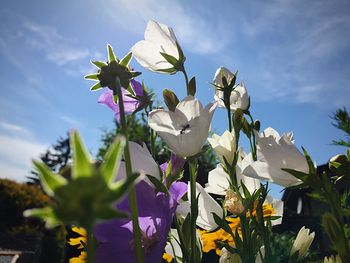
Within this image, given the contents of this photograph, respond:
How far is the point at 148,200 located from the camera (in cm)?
54

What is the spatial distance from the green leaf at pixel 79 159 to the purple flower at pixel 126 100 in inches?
19.2

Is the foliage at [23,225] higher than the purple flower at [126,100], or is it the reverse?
the foliage at [23,225]

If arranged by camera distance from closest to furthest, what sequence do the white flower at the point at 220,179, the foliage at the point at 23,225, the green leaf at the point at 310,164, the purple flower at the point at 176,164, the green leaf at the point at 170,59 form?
the green leaf at the point at 310,164 < the purple flower at the point at 176,164 < the green leaf at the point at 170,59 < the white flower at the point at 220,179 < the foliage at the point at 23,225

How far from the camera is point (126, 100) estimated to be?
78 cm

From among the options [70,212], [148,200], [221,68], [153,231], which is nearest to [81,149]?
[70,212]

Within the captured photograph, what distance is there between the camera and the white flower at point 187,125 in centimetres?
57

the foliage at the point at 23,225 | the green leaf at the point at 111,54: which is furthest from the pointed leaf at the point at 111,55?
the foliage at the point at 23,225

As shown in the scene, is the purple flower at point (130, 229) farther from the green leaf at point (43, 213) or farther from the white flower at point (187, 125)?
the green leaf at point (43, 213)

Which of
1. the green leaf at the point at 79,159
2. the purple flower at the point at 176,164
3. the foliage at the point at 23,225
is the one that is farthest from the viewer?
the foliage at the point at 23,225

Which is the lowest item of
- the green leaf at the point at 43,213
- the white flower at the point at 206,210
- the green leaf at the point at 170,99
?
the green leaf at the point at 43,213

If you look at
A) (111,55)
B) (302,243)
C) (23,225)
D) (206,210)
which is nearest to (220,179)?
(206,210)

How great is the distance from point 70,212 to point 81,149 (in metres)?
0.04

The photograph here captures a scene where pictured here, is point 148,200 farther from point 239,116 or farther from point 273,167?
point 239,116

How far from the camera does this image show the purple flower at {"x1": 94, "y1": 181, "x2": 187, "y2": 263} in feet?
1.76
